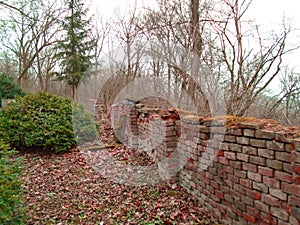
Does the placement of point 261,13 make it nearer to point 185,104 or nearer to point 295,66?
point 295,66

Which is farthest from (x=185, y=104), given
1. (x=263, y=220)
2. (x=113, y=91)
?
(x=113, y=91)

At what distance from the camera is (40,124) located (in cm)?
520

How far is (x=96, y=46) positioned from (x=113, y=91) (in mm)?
3636

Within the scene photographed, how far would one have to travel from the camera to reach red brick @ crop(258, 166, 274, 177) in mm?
1896

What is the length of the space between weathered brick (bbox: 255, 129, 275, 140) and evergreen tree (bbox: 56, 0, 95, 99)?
11.0 meters

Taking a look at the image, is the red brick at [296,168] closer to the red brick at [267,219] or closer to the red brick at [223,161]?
the red brick at [267,219]

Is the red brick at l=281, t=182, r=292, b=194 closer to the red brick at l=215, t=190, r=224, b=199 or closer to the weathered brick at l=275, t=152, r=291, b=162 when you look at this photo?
the weathered brick at l=275, t=152, r=291, b=162

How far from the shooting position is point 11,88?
383 inches

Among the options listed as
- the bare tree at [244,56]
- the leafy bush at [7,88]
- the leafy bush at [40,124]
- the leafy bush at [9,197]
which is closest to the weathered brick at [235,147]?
the bare tree at [244,56]

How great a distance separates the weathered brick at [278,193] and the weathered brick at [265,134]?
456 millimetres

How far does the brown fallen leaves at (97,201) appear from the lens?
2.79 metres

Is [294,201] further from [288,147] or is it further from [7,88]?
[7,88]

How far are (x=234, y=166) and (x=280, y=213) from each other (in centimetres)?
59

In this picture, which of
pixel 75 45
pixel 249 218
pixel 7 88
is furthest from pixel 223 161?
pixel 75 45
